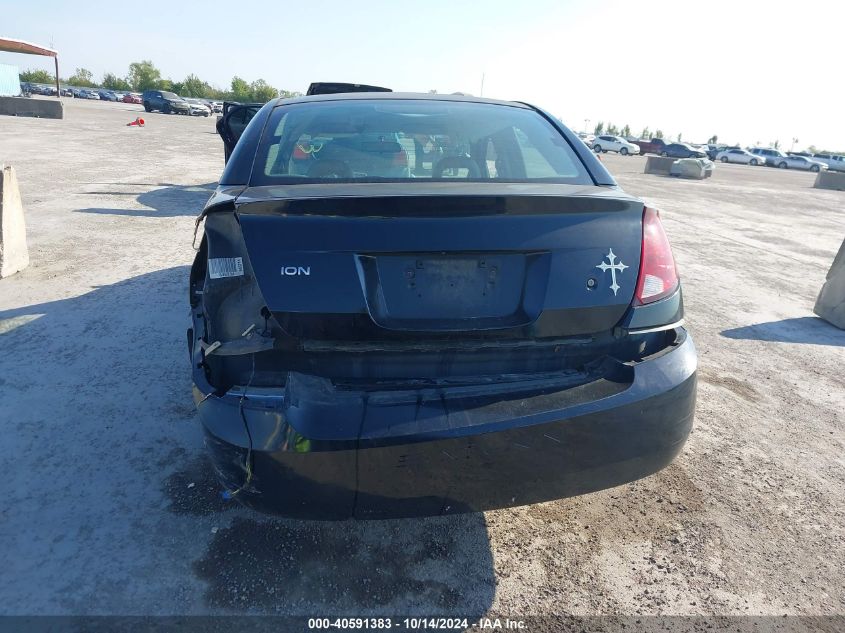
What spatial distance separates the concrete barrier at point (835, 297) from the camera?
5.46 metres

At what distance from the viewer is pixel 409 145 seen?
2682mm

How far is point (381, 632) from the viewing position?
6.53 feet

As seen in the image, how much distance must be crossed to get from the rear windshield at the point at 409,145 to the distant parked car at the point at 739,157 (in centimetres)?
6131

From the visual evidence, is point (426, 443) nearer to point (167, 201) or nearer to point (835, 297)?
point (835, 297)

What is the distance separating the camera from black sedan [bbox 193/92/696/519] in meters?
1.81

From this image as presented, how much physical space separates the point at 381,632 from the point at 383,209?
146 cm

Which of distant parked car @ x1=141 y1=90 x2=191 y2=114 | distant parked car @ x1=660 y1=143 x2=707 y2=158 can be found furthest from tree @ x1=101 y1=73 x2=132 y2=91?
distant parked car @ x1=660 y1=143 x2=707 y2=158

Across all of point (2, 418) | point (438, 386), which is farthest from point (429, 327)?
point (2, 418)

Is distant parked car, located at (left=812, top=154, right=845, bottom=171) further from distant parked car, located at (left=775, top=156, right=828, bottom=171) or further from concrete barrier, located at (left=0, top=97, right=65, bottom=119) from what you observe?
concrete barrier, located at (left=0, top=97, right=65, bottom=119)

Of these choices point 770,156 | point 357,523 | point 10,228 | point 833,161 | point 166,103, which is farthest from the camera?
point 770,156

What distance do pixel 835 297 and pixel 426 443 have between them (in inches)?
216

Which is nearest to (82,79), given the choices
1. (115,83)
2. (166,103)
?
(115,83)

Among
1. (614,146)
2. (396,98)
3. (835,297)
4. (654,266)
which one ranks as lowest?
(835,297)

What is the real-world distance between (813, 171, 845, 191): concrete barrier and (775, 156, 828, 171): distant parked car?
3009 cm
